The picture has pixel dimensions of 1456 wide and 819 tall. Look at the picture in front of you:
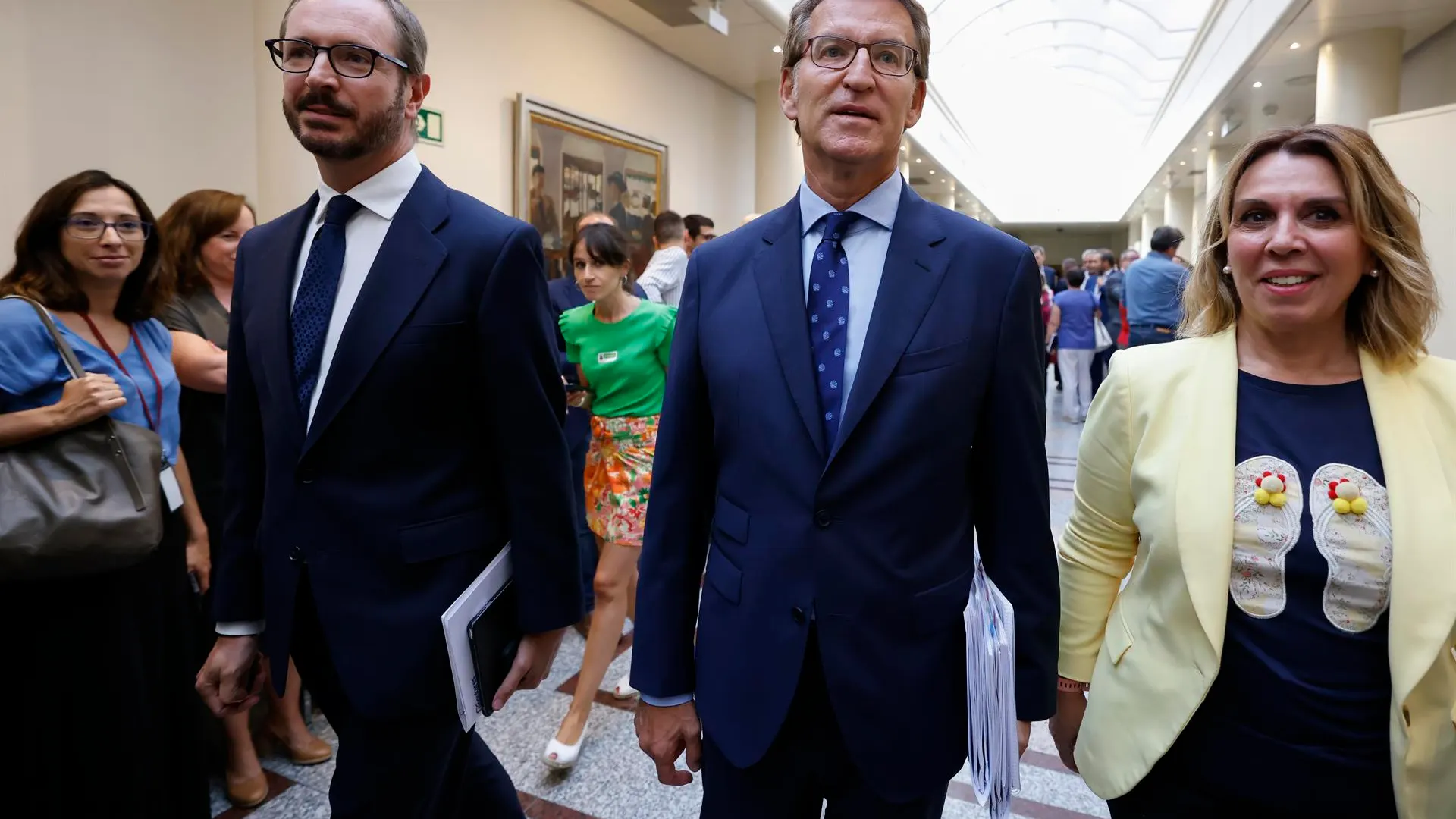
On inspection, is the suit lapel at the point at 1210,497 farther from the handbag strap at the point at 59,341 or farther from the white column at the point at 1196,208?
the white column at the point at 1196,208

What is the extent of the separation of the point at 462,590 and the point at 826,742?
28.2 inches

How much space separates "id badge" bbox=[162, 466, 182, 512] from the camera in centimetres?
227

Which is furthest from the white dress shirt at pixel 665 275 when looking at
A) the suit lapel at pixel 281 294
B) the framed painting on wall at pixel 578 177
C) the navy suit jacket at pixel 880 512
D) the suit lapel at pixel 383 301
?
the navy suit jacket at pixel 880 512

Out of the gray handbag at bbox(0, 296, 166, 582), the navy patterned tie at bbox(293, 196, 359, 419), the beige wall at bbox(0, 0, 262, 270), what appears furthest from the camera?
the beige wall at bbox(0, 0, 262, 270)

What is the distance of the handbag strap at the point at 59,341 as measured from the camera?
6.70ft

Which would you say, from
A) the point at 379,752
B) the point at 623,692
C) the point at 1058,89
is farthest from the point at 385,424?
the point at 1058,89

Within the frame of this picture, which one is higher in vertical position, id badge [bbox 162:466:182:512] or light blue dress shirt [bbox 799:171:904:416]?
light blue dress shirt [bbox 799:171:904:416]

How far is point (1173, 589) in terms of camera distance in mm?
1360

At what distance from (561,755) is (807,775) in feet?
5.53

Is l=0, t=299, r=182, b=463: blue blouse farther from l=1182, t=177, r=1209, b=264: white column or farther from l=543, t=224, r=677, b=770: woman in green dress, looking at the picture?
l=1182, t=177, r=1209, b=264: white column

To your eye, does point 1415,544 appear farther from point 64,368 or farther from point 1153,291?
point 1153,291

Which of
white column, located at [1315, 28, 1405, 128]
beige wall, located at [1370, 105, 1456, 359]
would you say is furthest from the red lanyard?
white column, located at [1315, 28, 1405, 128]

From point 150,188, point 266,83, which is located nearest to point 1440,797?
point 150,188

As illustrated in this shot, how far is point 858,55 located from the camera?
50.3 inches
